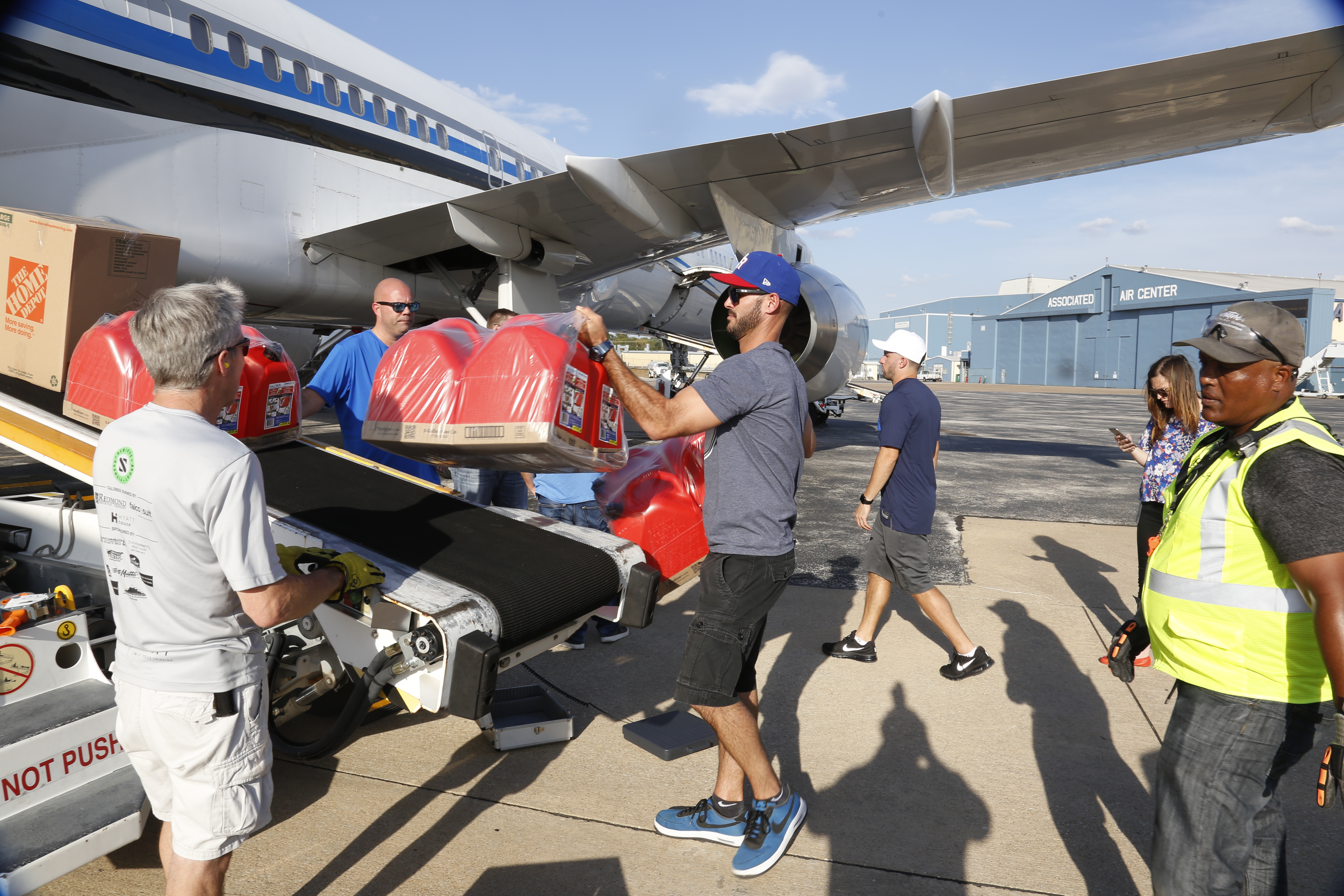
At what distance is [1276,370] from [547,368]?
214 cm

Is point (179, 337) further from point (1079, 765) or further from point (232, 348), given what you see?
point (1079, 765)

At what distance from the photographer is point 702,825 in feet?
10.0

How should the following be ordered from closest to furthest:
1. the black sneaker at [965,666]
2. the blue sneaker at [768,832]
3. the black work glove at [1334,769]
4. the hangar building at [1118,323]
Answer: the black work glove at [1334,769] → the blue sneaker at [768,832] → the black sneaker at [965,666] → the hangar building at [1118,323]

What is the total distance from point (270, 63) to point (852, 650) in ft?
23.9

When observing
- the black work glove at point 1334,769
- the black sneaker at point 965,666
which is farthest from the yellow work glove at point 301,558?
the black sneaker at point 965,666

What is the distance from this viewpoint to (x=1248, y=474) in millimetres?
1894

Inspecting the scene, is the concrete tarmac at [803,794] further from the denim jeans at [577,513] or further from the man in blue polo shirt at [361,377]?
the man in blue polo shirt at [361,377]

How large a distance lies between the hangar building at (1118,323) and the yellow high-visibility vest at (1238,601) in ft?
177

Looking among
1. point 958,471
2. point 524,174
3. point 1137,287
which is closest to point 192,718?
point 524,174

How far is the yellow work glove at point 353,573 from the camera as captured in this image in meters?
2.34

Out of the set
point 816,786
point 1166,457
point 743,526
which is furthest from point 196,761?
point 1166,457

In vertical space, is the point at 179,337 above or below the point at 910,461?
above

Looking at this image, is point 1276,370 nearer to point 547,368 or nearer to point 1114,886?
point 1114,886

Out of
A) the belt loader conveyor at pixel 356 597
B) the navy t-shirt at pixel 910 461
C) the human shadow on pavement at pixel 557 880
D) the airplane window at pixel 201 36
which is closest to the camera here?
the belt loader conveyor at pixel 356 597
